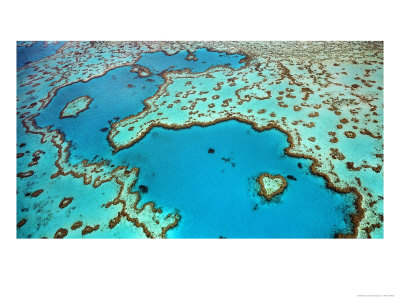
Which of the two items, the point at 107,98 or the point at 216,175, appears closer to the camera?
the point at 216,175

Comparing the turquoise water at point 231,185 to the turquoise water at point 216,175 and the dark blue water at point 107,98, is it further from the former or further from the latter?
the dark blue water at point 107,98

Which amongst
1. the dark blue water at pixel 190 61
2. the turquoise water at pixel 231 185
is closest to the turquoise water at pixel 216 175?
the turquoise water at pixel 231 185

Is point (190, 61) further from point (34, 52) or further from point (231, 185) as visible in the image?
point (34, 52)

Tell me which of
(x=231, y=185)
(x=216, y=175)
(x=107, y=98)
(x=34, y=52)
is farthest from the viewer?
(x=34, y=52)

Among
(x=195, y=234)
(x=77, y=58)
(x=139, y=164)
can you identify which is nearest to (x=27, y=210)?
(x=139, y=164)

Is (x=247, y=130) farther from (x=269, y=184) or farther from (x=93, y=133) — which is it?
(x=93, y=133)

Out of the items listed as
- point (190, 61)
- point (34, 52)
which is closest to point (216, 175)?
point (190, 61)
